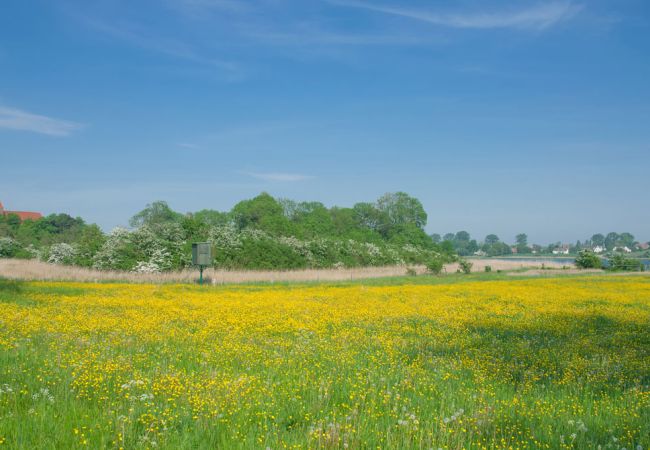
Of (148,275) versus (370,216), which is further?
(370,216)

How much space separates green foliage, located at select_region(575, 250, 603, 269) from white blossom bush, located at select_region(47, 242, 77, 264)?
5805 cm

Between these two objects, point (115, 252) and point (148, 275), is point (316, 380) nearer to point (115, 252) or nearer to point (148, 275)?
point (148, 275)

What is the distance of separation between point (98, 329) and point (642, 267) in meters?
68.4

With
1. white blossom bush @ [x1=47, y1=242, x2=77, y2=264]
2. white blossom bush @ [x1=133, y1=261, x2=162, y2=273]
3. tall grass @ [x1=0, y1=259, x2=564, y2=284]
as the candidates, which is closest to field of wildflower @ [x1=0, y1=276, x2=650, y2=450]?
tall grass @ [x1=0, y1=259, x2=564, y2=284]

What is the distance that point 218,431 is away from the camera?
20.4 feet

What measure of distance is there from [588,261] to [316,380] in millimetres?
63584

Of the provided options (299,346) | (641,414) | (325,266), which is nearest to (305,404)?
(299,346)

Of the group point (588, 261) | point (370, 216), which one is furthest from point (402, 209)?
point (588, 261)

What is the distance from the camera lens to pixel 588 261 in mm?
62500

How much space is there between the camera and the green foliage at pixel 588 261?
62375 millimetres

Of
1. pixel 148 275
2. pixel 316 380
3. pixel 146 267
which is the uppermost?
pixel 146 267

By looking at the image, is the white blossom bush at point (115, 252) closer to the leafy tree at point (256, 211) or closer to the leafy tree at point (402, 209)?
the leafy tree at point (256, 211)

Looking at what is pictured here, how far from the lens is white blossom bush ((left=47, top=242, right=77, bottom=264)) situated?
148 ft

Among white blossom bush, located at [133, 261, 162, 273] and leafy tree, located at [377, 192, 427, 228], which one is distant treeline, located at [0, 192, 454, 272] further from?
leafy tree, located at [377, 192, 427, 228]
